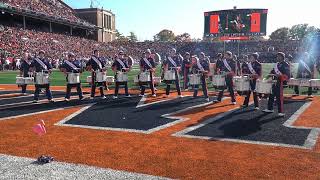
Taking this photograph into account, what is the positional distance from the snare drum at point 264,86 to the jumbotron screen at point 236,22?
1025 inches

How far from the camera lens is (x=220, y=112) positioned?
11.4 metres

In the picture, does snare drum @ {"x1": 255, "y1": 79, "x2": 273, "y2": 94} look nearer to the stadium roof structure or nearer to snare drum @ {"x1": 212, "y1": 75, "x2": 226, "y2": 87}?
snare drum @ {"x1": 212, "y1": 75, "x2": 226, "y2": 87}

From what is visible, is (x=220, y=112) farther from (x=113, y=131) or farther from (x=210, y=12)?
(x=210, y=12)

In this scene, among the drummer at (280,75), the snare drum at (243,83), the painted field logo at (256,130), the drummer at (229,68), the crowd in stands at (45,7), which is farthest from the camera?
the crowd in stands at (45,7)

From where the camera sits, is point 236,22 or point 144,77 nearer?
point 144,77

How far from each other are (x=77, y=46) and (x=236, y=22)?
30.8 m

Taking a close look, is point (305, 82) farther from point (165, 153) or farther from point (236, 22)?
point (236, 22)

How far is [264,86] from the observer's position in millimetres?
11133

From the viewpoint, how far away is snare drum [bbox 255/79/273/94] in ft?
36.2

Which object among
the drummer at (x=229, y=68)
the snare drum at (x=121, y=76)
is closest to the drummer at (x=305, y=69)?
the drummer at (x=229, y=68)

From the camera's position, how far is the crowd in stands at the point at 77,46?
4306 centimetres

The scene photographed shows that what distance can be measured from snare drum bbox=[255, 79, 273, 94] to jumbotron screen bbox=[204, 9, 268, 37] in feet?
85.4

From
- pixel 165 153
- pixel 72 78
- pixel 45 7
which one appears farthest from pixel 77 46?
pixel 165 153

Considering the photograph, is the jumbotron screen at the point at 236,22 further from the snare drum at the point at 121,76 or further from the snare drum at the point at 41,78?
the snare drum at the point at 41,78
